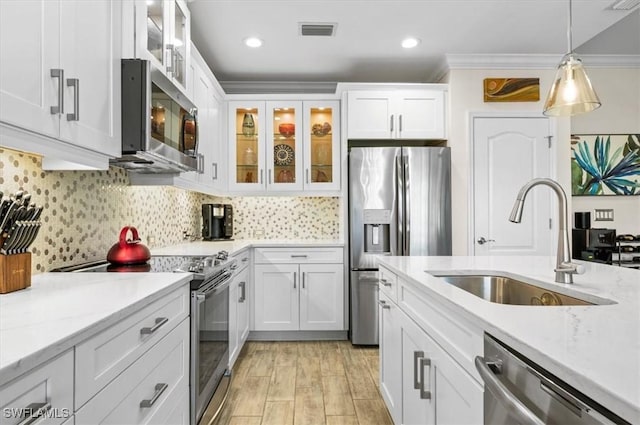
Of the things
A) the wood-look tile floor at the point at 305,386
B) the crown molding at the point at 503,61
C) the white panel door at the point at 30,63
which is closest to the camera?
the white panel door at the point at 30,63

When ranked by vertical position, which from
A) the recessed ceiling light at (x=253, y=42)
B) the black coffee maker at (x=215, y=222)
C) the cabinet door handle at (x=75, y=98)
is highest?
the recessed ceiling light at (x=253, y=42)

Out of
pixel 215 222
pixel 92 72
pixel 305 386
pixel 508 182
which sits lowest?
pixel 305 386

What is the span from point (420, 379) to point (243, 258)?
209 centimetres

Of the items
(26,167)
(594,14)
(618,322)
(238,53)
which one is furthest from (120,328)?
(594,14)

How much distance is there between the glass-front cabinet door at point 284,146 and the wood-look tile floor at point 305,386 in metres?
1.57

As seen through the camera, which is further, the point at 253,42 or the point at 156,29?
the point at 253,42

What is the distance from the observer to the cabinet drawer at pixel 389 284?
200cm

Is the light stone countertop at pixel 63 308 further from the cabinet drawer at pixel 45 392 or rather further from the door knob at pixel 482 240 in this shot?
the door knob at pixel 482 240

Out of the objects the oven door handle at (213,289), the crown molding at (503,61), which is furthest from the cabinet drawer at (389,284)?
the crown molding at (503,61)

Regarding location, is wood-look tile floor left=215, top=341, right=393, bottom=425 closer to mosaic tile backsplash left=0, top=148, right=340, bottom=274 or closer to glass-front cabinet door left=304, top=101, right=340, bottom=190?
mosaic tile backsplash left=0, top=148, right=340, bottom=274

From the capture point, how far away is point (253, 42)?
10.9 ft

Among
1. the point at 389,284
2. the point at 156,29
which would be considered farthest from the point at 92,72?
the point at 389,284

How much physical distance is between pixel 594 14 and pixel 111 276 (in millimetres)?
3638

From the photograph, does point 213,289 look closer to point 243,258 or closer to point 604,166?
point 243,258
